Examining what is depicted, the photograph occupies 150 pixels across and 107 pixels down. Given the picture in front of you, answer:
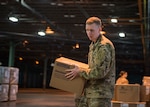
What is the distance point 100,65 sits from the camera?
8.92 ft

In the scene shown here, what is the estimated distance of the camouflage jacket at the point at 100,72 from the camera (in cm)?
272

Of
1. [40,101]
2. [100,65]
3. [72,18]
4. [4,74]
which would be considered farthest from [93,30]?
[72,18]

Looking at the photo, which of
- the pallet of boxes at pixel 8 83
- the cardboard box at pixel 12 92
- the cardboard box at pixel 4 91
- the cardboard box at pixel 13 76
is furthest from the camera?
the cardboard box at pixel 13 76

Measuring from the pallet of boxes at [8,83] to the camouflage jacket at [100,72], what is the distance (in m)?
8.82

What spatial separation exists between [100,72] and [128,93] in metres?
5.05

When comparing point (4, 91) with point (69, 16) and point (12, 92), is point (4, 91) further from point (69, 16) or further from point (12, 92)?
point (69, 16)

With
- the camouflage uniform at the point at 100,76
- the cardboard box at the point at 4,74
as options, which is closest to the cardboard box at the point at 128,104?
the camouflage uniform at the point at 100,76

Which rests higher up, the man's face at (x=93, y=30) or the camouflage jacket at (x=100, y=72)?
the man's face at (x=93, y=30)

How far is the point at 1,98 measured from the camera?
36.9 ft

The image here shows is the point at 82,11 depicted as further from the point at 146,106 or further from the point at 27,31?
the point at 27,31

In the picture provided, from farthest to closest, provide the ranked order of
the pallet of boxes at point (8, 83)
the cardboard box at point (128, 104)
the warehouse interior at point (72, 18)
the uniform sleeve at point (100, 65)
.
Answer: the pallet of boxes at point (8, 83) → the warehouse interior at point (72, 18) → the cardboard box at point (128, 104) → the uniform sleeve at point (100, 65)

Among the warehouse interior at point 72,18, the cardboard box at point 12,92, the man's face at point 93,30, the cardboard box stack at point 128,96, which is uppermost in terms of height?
the warehouse interior at point 72,18

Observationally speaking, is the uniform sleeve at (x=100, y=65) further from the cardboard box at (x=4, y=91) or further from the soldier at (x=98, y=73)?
the cardboard box at (x=4, y=91)

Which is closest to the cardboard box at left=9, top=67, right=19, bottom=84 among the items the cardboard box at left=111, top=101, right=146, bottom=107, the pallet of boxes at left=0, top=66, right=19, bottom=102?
the pallet of boxes at left=0, top=66, right=19, bottom=102
